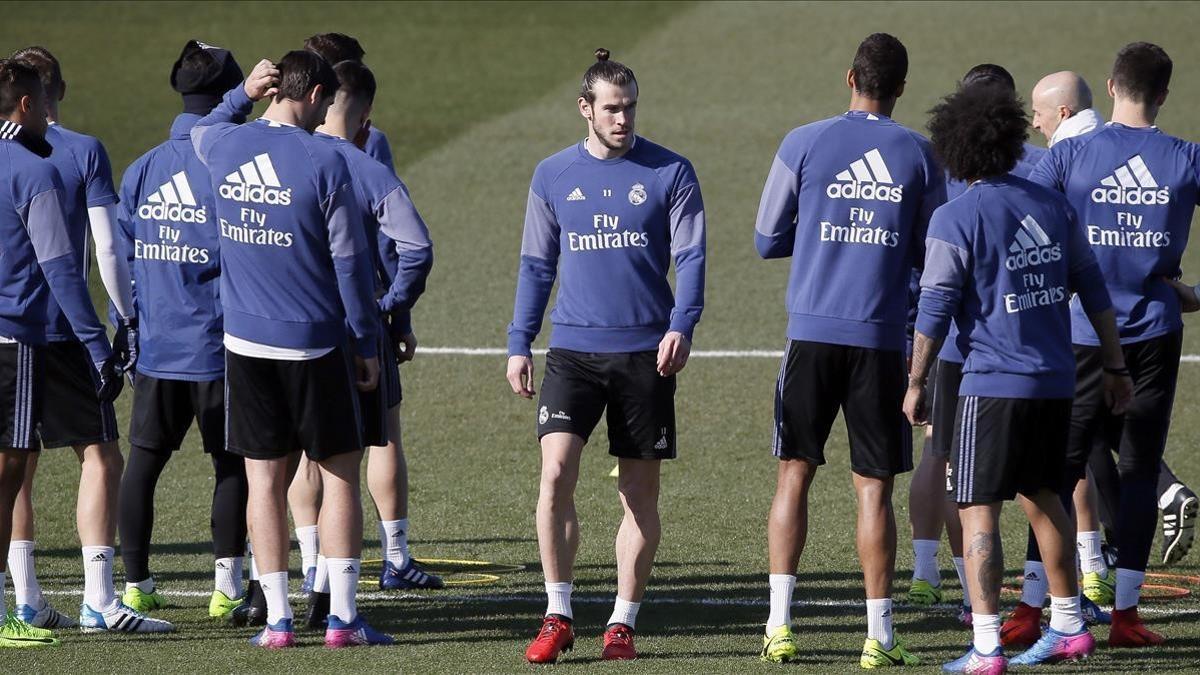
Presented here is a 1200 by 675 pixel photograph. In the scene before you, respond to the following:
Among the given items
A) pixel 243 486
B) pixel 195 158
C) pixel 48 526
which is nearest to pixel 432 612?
pixel 243 486

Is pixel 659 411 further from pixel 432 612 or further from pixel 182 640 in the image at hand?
pixel 182 640

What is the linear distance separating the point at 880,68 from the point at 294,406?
252 cm

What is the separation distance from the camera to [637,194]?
6586 millimetres

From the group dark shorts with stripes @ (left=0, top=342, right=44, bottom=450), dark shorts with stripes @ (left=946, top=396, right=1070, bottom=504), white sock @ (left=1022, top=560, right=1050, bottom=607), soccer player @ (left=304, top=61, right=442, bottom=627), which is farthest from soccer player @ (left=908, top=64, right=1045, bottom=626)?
dark shorts with stripes @ (left=0, top=342, right=44, bottom=450)

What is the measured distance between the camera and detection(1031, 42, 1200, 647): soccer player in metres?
6.88

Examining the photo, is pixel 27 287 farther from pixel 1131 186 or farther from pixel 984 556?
pixel 1131 186

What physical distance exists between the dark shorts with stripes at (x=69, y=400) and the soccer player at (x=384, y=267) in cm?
98

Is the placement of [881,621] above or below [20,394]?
below

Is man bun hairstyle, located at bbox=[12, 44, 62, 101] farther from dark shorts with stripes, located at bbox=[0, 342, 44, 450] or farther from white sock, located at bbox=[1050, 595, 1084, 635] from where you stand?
white sock, located at bbox=[1050, 595, 1084, 635]

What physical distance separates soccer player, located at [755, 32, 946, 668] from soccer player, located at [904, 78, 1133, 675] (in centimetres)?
22

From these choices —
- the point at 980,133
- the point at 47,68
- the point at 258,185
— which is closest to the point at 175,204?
the point at 258,185

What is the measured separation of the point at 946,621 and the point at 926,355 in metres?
1.66

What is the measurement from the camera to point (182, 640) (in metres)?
6.93

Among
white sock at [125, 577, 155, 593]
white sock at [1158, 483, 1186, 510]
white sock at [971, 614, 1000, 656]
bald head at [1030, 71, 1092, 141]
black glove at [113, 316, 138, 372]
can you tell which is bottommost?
white sock at [125, 577, 155, 593]
